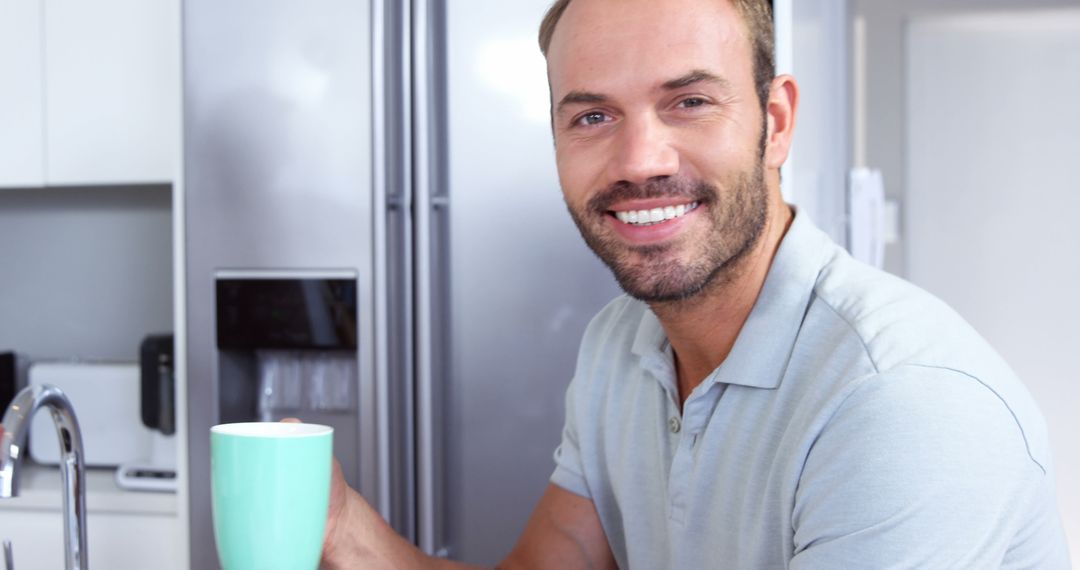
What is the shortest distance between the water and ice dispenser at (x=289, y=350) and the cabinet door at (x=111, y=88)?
43 cm

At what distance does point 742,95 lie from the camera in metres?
1.10

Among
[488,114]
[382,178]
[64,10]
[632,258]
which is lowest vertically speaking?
[632,258]

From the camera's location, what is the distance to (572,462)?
1271 mm

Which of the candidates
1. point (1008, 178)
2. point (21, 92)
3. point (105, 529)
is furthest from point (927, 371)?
point (1008, 178)

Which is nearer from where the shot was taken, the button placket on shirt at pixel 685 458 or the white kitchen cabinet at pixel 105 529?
the button placket on shirt at pixel 685 458

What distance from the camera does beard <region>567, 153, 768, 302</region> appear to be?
1072 mm

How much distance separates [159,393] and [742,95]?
1.61m

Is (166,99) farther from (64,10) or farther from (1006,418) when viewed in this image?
(1006,418)

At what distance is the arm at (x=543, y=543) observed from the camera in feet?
3.58

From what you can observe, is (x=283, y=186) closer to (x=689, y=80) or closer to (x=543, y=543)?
(x=543, y=543)

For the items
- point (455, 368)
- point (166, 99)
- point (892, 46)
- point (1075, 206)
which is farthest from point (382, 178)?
point (1075, 206)

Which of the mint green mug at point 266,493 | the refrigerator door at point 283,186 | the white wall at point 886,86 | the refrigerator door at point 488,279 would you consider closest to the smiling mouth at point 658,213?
the mint green mug at point 266,493

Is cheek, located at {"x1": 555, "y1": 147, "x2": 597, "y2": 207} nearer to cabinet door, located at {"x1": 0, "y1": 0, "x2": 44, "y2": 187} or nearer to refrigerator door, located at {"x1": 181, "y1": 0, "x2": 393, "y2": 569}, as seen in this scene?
refrigerator door, located at {"x1": 181, "y1": 0, "x2": 393, "y2": 569}

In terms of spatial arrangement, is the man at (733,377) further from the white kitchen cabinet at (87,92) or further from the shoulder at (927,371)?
the white kitchen cabinet at (87,92)
